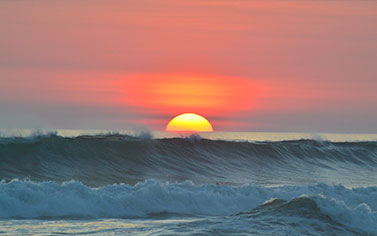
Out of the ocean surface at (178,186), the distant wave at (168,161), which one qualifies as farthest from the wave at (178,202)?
the distant wave at (168,161)

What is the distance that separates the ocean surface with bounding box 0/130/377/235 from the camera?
12.6 meters

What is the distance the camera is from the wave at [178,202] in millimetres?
13195

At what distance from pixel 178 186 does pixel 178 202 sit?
1185 millimetres

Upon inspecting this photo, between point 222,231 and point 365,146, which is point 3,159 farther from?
point 365,146

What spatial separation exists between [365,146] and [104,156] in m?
19.7

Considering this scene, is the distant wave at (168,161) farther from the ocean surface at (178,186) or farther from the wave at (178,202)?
the wave at (178,202)

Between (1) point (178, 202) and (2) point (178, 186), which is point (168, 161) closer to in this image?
(2) point (178, 186)

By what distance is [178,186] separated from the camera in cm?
1748

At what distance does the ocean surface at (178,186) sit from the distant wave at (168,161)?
5cm

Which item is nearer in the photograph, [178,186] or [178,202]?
[178,202]

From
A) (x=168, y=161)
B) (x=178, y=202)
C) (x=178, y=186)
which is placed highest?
(x=168, y=161)

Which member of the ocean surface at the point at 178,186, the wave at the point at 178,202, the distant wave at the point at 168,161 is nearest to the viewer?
the ocean surface at the point at 178,186

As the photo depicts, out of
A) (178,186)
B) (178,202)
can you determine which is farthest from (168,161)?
(178,202)

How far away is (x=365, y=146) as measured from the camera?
37.8 m
